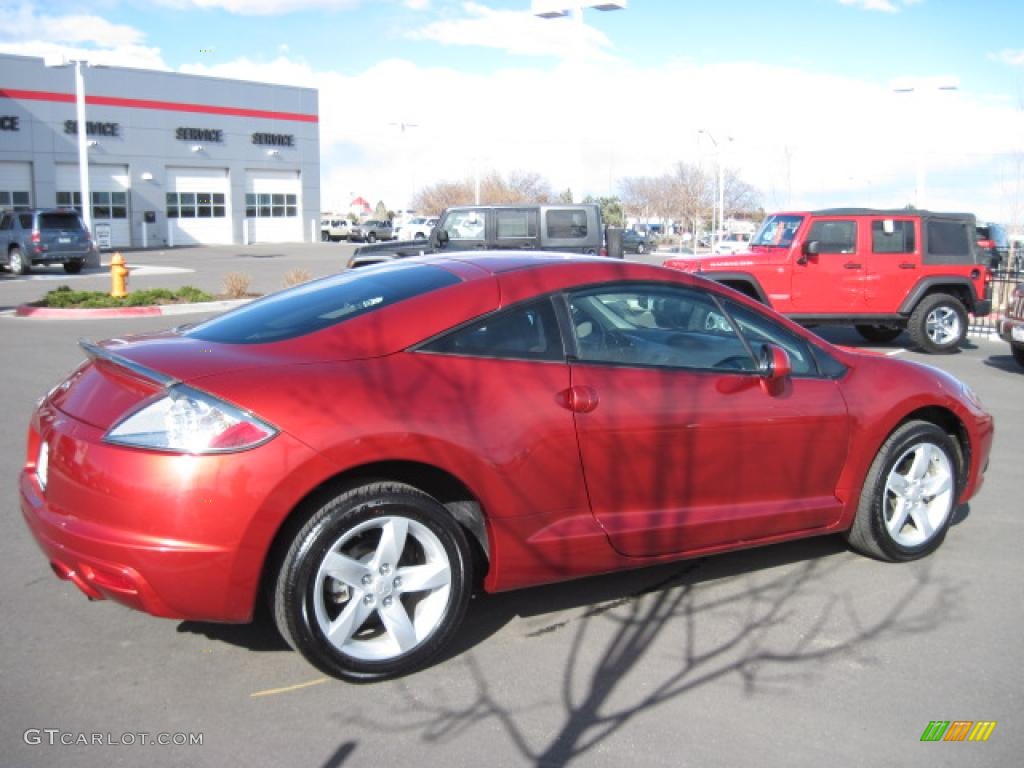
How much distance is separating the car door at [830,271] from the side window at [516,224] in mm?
3828

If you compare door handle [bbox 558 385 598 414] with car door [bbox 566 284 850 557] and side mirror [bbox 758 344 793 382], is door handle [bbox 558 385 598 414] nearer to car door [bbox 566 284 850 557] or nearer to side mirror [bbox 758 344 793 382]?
car door [bbox 566 284 850 557]

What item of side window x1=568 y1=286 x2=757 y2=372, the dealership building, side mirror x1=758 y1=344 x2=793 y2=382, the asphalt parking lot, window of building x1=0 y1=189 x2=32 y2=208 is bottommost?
the asphalt parking lot

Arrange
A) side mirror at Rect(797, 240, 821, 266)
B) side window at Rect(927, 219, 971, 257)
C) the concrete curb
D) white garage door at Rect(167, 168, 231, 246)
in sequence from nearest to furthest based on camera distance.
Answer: side mirror at Rect(797, 240, 821, 266)
side window at Rect(927, 219, 971, 257)
the concrete curb
white garage door at Rect(167, 168, 231, 246)

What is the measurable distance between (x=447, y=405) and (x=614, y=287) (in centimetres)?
112

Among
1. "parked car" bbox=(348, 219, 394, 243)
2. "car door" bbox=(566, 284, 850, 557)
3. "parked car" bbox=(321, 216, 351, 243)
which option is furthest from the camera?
"parked car" bbox=(321, 216, 351, 243)

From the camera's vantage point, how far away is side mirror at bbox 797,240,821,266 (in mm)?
13984

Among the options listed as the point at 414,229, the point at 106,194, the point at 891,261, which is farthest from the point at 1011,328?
the point at 106,194

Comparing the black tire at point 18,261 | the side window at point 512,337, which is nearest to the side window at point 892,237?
the side window at point 512,337

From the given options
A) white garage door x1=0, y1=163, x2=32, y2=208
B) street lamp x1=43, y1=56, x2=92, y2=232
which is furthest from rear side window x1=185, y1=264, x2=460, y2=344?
white garage door x1=0, y1=163, x2=32, y2=208

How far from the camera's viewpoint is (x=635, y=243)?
49281 mm

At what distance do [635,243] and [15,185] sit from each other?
29.1 m

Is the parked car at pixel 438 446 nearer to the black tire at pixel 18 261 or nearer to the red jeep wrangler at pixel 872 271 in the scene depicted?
the red jeep wrangler at pixel 872 271

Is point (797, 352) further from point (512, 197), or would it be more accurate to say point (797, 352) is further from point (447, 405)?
point (512, 197)

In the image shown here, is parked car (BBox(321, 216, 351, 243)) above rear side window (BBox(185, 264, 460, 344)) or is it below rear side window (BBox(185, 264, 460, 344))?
above
